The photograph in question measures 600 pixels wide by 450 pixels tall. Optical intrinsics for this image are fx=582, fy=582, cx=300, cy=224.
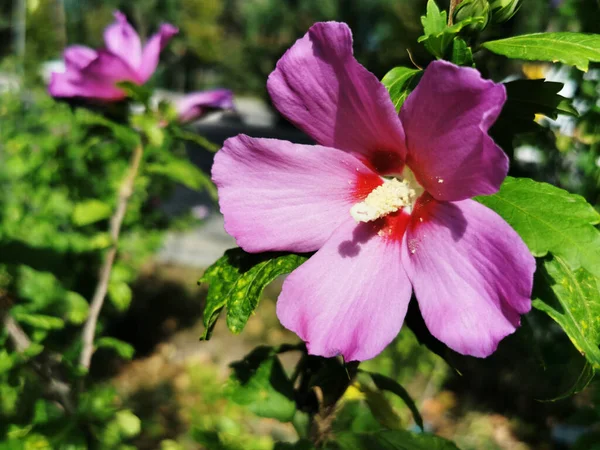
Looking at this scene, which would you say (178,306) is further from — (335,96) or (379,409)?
(335,96)

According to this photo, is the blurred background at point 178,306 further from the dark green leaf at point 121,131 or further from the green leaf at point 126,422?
the dark green leaf at point 121,131

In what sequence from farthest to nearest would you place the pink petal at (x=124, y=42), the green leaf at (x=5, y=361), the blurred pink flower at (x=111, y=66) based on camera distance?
the pink petal at (x=124, y=42)
the blurred pink flower at (x=111, y=66)
the green leaf at (x=5, y=361)

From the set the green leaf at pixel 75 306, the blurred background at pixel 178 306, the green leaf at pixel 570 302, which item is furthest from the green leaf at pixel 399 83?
the green leaf at pixel 75 306

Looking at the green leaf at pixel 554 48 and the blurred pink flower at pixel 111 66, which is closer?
the green leaf at pixel 554 48

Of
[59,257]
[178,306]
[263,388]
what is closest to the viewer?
[263,388]

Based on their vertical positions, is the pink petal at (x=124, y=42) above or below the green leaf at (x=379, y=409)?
above

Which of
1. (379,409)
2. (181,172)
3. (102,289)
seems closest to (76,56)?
(181,172)
